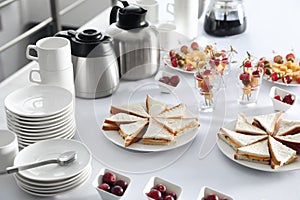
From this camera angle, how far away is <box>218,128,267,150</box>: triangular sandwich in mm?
1247

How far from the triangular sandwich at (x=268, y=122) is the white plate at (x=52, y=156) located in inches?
17.5

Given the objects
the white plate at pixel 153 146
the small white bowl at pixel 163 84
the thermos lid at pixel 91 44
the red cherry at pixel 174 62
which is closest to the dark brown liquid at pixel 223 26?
the red cherry at pixel 174 62

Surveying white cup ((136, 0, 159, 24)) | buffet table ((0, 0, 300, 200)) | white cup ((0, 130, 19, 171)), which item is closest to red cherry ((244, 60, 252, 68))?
buffet table ((0, 0, 300, 200))

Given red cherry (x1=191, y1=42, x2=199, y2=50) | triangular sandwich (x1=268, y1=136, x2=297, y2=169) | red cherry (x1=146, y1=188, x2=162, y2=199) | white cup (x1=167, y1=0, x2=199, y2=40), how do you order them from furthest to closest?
white cup (x1=167, y1=0, x2=199, y2=40), red cherry (x1=191, y1=42, x2=199, y2=50), triangular sandwich (x1=268, y1=136, x2=297, y2=169), red cherry (x1=146, y1=188, x2=162, y2=199)

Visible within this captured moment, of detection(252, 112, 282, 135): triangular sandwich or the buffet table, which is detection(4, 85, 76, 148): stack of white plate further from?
detection(252, 112, 282, 135): triangular sandwich

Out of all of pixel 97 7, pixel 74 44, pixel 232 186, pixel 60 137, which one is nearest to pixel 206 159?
pixel 232 186

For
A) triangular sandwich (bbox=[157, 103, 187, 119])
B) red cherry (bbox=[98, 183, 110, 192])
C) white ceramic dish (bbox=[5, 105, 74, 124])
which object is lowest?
red cherry (bbox=[98, 183, 110, 192])

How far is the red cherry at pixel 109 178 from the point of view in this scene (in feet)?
3.66

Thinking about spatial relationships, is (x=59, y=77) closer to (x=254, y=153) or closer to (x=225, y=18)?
(x=254, y=153)

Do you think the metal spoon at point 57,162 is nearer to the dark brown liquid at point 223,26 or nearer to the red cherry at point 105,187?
the red cherry at point 105,187

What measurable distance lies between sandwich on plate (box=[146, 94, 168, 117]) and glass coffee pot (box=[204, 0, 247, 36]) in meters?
0.59

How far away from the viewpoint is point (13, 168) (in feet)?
3.65

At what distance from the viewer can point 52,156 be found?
1.19 meters

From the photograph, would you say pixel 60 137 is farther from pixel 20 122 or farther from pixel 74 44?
pixel 74 44
